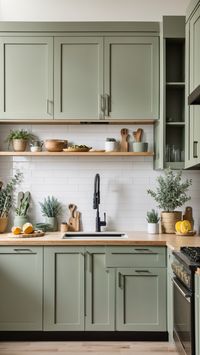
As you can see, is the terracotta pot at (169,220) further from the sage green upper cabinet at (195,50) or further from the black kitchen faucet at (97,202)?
the sage green upper cabinet at (195,50)

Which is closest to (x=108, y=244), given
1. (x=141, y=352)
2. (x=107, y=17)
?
(x=141, y=352)

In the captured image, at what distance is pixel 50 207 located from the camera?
15.9 ft

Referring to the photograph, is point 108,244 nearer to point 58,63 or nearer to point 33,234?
point 33,234

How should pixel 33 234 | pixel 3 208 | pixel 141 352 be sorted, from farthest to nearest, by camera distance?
pixel 3 208 → pixel 33 234 → pixel 141 352

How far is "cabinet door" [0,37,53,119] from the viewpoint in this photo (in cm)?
455

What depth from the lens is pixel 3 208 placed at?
4.81 meters

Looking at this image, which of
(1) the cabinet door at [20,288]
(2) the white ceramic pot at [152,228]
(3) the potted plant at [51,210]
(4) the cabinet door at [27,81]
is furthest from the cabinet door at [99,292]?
(4) the cabinet door at [27,81]

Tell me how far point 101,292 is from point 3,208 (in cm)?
126

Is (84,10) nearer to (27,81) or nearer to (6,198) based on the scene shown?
(27,81)

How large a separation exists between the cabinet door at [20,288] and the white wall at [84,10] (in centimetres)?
225

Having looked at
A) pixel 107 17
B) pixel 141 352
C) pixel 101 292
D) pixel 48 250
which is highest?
pixel 107 17

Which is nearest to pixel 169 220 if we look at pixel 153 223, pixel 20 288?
pixel 153 223

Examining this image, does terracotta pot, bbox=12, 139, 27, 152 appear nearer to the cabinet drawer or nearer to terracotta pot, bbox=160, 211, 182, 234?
the cabinet drawer

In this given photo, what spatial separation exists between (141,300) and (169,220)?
0.80 metres
